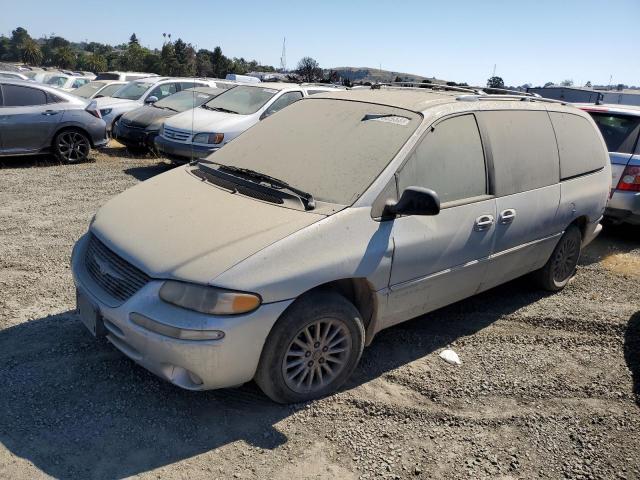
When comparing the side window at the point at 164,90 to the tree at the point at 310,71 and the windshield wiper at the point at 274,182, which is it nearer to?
the tree at the point at 310,71

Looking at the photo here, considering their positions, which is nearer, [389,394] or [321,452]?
[321,452]

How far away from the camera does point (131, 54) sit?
71625mm

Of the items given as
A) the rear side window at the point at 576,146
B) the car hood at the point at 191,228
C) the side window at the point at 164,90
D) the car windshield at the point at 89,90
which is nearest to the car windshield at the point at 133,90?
the side window at the point at 164,90

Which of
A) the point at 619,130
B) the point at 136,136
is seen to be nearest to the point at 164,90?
the point at 136,136

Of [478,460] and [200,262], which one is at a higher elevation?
[200,262]

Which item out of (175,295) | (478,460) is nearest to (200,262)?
(175,295)

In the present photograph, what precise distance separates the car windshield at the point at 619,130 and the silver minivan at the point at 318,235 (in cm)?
276

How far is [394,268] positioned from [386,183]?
1.75 feet

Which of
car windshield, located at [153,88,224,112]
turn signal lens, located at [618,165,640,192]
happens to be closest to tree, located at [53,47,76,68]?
car windshield, located at [153,88,224,112]

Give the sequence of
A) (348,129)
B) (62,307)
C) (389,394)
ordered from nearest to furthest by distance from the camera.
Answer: (389,394) → (348,129) → (62,307)

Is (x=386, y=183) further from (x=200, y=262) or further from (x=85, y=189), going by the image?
(x=85, y=189)

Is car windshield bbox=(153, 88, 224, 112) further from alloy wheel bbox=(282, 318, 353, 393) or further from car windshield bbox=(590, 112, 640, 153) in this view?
alloy wheel bbox=(282, 318, 353, 393)

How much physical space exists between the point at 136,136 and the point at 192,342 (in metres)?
9.23

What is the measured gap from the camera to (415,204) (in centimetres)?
320
